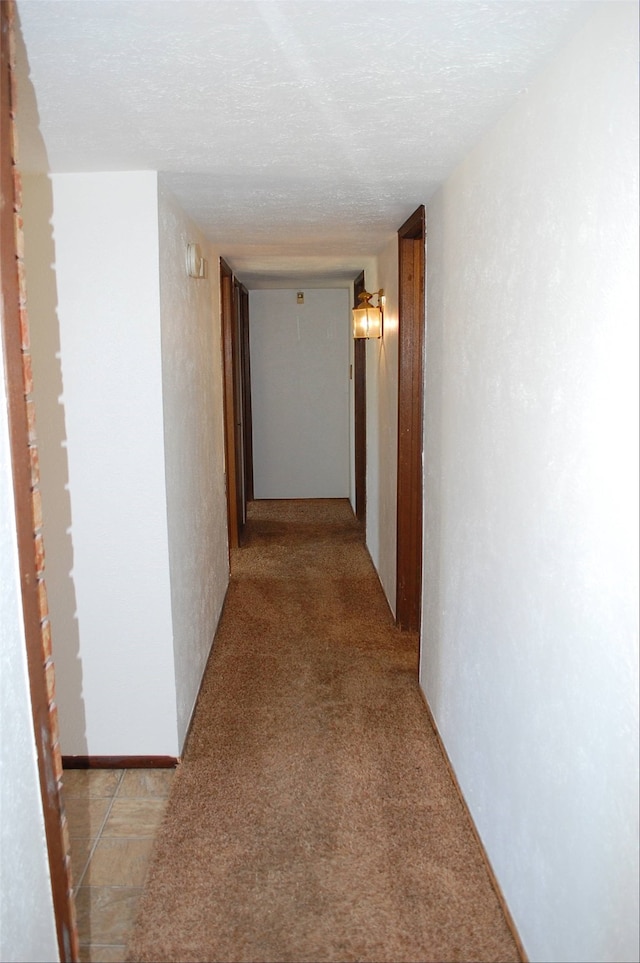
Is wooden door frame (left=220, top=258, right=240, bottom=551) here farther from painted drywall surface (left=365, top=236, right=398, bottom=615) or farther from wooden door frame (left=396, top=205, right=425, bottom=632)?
wooden door frame (left=396, top=205, right=425, bottom=632)

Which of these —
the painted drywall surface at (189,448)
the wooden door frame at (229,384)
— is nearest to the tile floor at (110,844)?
the painted drywall surface at (189,448)

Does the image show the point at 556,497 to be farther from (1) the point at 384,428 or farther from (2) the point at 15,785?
(1) the point at 384,428

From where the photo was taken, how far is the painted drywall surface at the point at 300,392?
8.21m

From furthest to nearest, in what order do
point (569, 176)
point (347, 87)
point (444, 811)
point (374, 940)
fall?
point (444, 811) → point (374, 940) → point (347, 87) → point (569, 176)

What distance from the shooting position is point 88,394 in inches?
114

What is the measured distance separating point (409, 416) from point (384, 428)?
2.64 ft

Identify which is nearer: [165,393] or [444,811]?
[444,811]

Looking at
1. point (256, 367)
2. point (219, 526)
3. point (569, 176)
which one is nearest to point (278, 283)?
point (256, 367)

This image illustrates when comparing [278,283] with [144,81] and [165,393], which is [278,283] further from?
[144,81]

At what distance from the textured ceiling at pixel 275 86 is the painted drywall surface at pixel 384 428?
1.45 m

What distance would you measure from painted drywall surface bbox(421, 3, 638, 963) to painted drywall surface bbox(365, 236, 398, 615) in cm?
178

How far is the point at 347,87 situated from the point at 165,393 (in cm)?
137

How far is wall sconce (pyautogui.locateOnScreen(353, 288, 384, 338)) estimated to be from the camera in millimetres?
5141

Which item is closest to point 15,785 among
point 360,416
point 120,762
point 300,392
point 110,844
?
point 110,844
